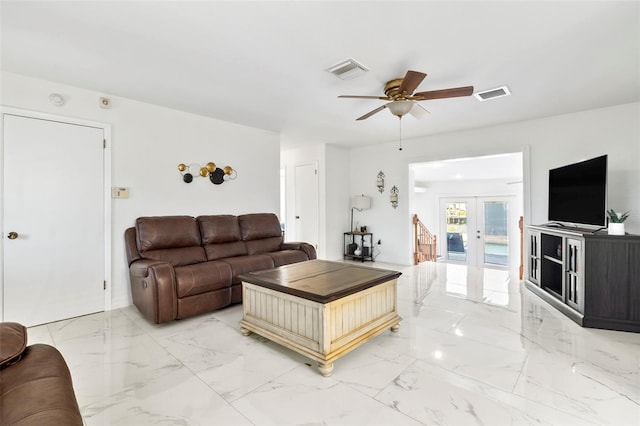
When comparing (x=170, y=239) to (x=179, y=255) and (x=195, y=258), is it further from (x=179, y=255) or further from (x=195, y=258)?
(x=195, y=258)

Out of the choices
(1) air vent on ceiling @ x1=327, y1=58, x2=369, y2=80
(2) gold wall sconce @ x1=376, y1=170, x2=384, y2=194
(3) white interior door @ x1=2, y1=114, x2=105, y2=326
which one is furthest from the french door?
(3) white interior door @ x1=2, y1=114, x2=105, y2=326

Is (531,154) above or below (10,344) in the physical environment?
above

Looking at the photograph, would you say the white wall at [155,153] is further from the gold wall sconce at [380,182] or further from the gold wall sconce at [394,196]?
the gold wall sconce at [394,196]

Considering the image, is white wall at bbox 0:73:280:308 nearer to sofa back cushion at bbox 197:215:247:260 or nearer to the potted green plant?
sofa back cushion at bbox 197:215:247:260

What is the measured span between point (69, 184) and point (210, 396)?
275 cm

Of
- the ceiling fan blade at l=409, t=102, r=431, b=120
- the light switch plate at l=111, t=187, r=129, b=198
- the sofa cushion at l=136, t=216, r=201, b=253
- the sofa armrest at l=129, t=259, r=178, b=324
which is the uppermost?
the ceiling fan blade at l=409, t=102, r=431, b=120

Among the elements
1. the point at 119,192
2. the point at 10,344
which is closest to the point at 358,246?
the point at 119,192

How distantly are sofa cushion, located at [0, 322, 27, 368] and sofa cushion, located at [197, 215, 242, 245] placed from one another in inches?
97.4

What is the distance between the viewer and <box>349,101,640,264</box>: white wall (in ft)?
12.3

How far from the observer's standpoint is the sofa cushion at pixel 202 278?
2932 millimetres

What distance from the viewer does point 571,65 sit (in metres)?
2.71

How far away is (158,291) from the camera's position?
2.79 meters

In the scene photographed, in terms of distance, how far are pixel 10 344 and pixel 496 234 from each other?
30.5 feet

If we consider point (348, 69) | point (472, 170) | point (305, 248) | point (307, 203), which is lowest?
point (305, 248)
